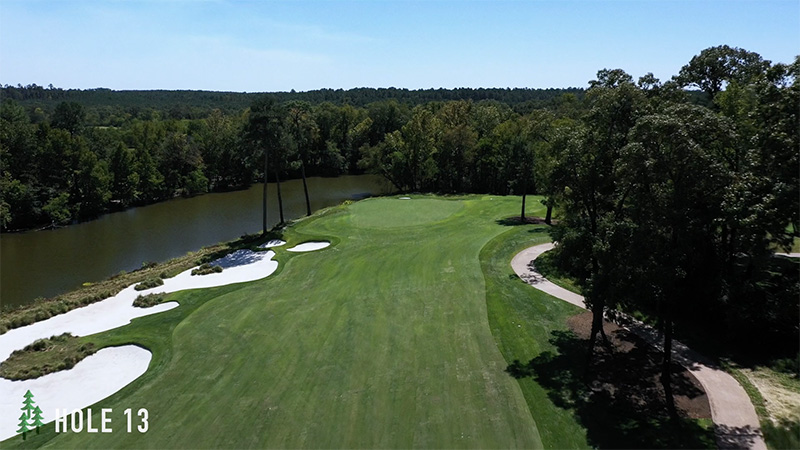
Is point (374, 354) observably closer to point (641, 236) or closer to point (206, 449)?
point (206, 449)

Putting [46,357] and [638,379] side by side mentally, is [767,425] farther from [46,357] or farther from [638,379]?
[46,357]

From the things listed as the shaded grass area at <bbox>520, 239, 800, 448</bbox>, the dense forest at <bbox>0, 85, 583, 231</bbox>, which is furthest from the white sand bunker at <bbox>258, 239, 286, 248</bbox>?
the shaded grass area at <bbox>520, 239, 800, 448</bbox>

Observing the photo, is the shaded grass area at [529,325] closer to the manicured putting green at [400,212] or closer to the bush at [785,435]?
the bush at [785,435]

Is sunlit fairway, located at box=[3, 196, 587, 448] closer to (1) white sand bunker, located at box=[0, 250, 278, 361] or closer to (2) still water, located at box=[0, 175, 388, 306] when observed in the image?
(1) white sand bunker, located at box=[0, 250, 278, 361]

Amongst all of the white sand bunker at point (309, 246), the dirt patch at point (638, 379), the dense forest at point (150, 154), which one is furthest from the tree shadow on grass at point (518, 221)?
the dirt patch at point (638, 379)

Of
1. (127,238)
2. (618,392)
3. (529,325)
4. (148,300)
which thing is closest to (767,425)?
(618,392)

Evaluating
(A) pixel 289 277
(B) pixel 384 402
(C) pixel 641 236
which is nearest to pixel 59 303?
(A) pixel 289 277
